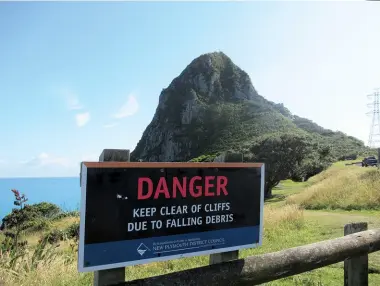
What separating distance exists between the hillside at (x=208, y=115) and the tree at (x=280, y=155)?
7031cm

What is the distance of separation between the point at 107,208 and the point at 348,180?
1575cm

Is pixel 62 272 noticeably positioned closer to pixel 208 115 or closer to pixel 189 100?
pixel 208 115

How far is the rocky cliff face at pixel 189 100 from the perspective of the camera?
134375 mm

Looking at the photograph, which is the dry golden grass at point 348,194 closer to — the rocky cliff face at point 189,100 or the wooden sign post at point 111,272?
the wooden sign post at point 111,272

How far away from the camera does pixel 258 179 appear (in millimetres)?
2951

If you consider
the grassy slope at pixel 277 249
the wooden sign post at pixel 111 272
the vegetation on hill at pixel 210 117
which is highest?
the vegetation on hill at pixel 210 117

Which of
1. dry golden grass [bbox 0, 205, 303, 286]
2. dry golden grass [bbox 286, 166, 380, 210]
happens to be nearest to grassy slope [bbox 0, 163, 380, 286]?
dry golden grass [bbox 0, 205, 303, 286]

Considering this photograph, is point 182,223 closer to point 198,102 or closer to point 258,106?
point 258,106

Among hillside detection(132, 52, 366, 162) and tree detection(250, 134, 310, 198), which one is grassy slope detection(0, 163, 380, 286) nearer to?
tree detection(250, 134, 310, 198)

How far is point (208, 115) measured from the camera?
132 metres

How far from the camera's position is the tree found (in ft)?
98.3

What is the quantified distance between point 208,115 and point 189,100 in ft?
45.5

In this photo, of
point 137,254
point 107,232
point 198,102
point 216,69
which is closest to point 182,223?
point 137,254

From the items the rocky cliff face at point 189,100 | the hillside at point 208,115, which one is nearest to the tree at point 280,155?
the hillside at point 208,115
